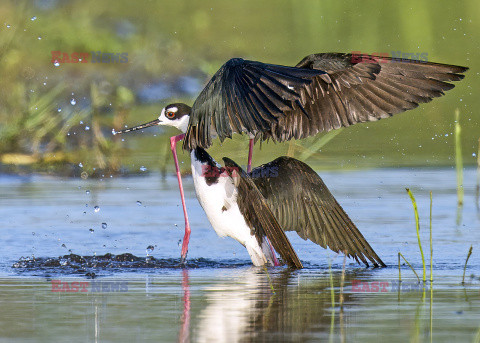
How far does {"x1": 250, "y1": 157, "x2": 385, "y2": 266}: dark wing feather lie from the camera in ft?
25.5

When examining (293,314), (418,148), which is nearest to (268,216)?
(293,314)

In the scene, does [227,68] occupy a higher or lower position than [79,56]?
lower

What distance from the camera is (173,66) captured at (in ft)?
46.0

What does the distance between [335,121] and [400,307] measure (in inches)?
108

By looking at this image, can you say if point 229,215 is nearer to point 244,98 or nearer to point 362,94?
point 244,98

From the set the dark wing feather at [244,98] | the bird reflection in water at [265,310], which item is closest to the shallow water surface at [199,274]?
the bird reflection in water at [265,310]

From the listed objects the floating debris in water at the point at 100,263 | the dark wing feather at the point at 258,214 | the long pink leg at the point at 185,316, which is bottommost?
the long pink leg at the point at 185,316

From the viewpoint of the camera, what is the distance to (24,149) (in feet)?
40.2

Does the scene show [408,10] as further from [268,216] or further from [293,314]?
[293,314]

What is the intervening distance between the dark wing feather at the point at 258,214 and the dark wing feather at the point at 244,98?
0.47 meters
